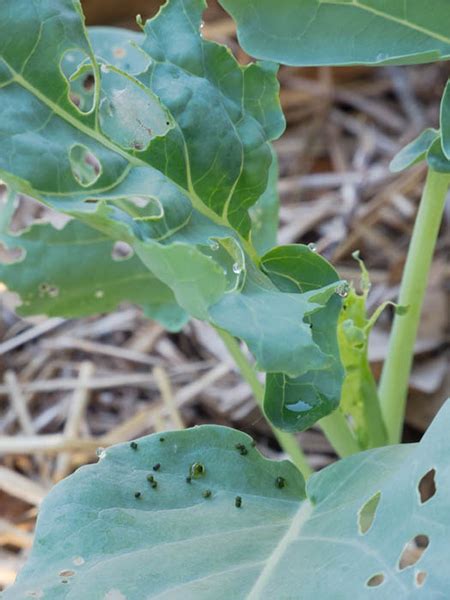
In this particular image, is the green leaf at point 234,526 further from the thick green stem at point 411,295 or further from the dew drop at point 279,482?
the thick green stem at point 411,295

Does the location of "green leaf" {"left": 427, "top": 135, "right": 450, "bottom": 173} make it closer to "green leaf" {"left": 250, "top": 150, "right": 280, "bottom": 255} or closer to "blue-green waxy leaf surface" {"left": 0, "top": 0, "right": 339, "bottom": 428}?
"blue-green waxy leaf surface" {"left": 0, "top": 0, "right": 339, "bottom": 428}

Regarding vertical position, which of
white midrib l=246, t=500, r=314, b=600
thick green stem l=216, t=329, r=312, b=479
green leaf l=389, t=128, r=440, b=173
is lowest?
thick green stem l=216, t=329, r=312, b=479

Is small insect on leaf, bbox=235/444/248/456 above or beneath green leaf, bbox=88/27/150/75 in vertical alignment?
beneath

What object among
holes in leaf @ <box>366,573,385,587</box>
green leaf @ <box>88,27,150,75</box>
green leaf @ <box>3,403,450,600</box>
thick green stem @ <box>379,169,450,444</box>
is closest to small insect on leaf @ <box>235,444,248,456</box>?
green leaf @ <box>3,403,450,600</box>

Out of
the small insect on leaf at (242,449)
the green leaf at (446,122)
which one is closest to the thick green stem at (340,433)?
the small insect on leaf at (242,449)

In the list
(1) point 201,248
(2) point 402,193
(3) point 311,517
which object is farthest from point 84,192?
(2) point 402,193

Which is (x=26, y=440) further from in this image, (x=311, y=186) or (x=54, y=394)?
(x=311, y=186)

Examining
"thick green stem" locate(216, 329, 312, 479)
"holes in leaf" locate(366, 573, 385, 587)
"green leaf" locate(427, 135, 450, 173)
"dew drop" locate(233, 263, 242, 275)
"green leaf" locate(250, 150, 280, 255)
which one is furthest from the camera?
"green leaf" locate(250, 150, 280, 255)
